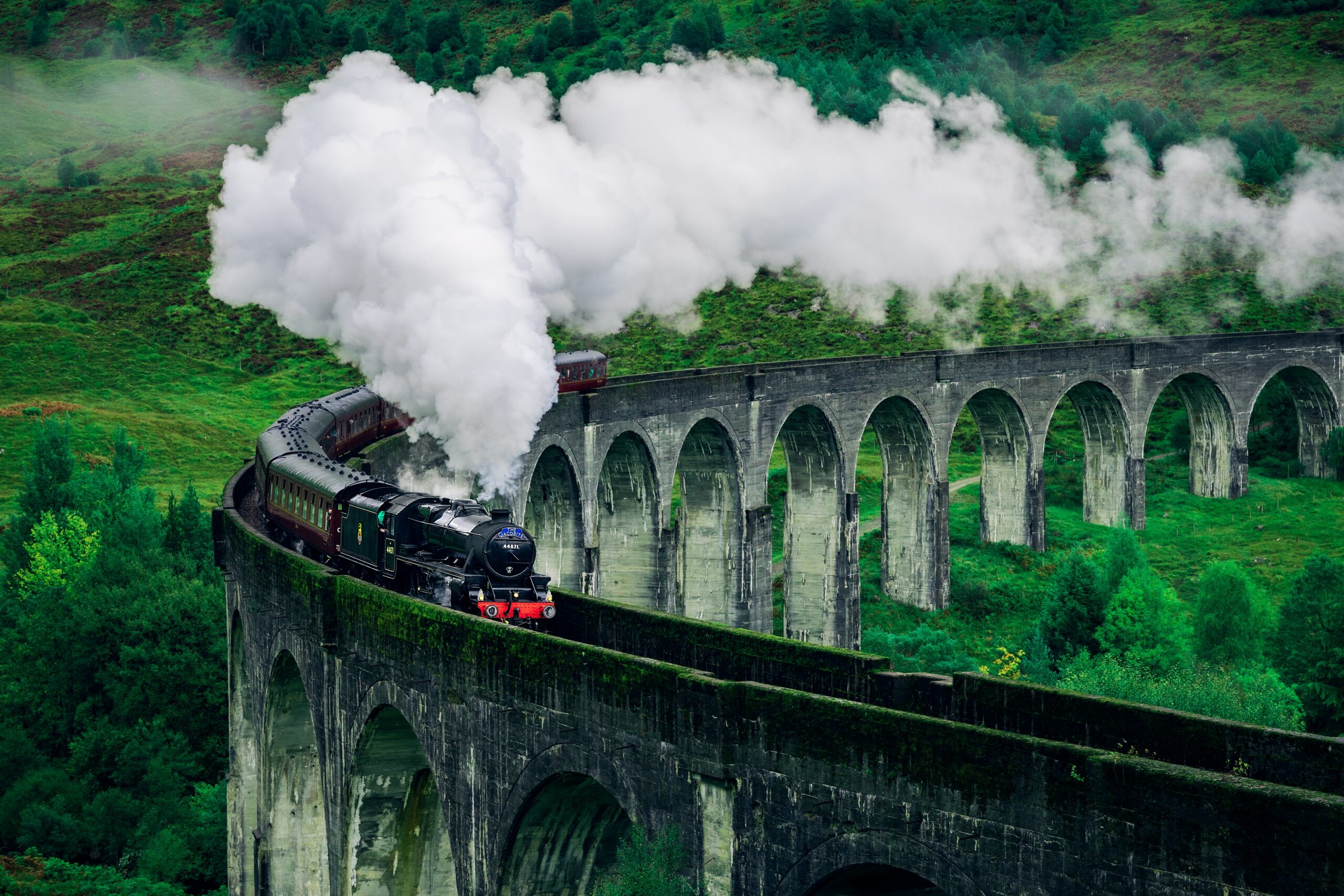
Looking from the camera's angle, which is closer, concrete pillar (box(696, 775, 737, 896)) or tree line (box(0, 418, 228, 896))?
concrete pillar (box(696, 775, 737, 896))

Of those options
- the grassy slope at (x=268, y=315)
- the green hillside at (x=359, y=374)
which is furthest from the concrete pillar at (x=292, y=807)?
the grassy slope at (x=268, y=315)

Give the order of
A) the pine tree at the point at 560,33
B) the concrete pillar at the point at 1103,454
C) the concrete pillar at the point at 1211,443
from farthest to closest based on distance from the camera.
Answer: the pine tree at the point at 560,33 < the concrete pillar at the point at 1211,443 < the concrete pillar at the point at 1103,454

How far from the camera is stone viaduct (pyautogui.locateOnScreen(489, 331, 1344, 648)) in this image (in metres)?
46.3

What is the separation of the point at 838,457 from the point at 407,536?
2963cm

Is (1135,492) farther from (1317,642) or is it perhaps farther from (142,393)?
(142,393)

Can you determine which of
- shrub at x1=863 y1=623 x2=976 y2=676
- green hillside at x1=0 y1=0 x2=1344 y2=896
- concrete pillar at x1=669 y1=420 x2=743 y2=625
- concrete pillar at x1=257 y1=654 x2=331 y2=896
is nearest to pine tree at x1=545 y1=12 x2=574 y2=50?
green hillside at x1=0 y1=0 x2=1344 y2=896

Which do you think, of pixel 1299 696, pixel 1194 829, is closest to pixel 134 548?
pixel 1299 696

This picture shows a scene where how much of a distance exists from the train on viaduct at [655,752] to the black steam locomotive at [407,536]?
1.15 m

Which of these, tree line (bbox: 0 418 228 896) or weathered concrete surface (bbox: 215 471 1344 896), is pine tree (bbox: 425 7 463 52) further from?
weathered concrete surface (bbox: 215 471 1344 896)

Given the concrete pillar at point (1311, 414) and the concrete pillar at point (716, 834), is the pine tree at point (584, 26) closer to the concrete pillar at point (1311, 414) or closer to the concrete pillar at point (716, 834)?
the concrete pillar at point (1311, 414)

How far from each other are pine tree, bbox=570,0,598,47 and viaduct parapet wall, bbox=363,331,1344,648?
95.7m

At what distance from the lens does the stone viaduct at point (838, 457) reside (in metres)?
46.3

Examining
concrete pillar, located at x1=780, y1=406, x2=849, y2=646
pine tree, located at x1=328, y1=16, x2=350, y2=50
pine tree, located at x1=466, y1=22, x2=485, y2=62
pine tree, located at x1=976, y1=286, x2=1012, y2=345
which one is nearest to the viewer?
concrete pillar, located at x1=780, y1=406, x2=849, y2=646

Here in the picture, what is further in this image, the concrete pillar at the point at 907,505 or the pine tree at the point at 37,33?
the pine tree at the point at 37,33
